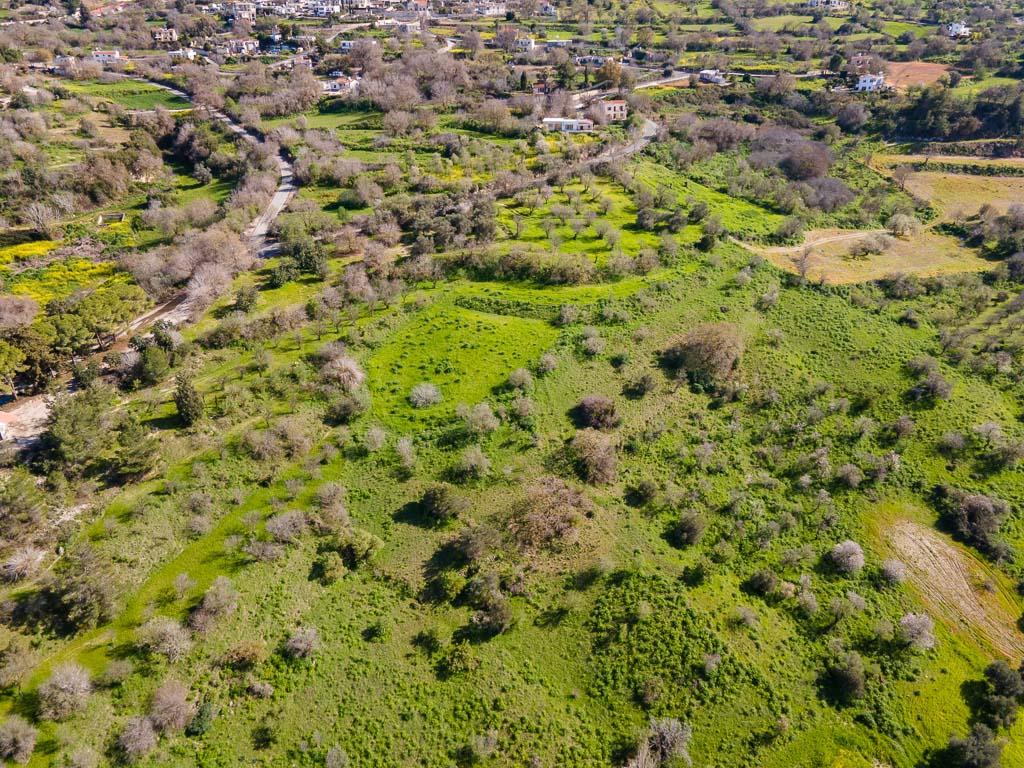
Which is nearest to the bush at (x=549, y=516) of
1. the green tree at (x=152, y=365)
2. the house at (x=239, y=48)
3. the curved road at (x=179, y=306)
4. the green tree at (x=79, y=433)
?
the green tree at (x=79, y=433)

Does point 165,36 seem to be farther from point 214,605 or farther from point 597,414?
point 214,605

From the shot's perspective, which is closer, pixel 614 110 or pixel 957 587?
pixel 957 587

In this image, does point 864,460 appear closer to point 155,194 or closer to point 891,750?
point 891,750

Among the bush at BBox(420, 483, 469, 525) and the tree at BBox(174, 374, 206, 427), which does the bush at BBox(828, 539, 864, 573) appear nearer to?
the bush at BBox(420, 483, 469, 525)

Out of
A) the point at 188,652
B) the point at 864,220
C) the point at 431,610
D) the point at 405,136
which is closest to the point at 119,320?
the point at 188,652

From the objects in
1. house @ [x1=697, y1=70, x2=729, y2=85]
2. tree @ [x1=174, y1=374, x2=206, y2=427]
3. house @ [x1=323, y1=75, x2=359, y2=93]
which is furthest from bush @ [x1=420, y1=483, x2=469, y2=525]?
house @ [x1=697, y1=70, x2=729, y2=85]

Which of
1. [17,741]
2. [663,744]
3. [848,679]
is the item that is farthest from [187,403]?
[848,679]
